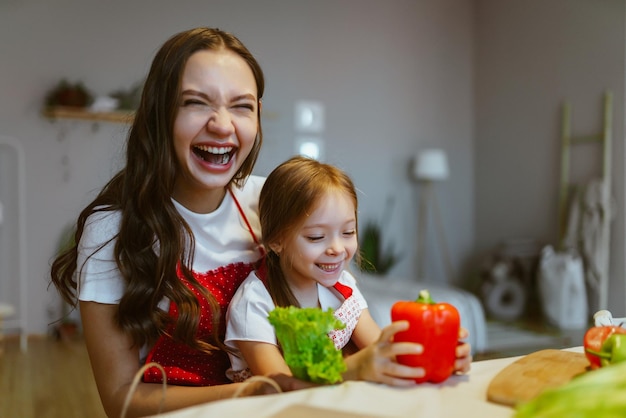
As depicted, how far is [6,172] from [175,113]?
468 centimetres

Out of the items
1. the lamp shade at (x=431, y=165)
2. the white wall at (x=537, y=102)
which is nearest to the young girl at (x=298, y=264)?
the white wall at (x=537, y=102)

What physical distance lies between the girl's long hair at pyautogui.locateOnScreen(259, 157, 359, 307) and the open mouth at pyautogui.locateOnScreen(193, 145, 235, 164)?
114 mm

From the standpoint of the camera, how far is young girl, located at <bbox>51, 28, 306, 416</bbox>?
55.1 inches

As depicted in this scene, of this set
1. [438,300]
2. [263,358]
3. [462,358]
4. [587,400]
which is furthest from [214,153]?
[438,300]

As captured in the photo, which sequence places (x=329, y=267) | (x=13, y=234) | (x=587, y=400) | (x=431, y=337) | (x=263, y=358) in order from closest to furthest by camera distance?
(x=587, y=400) → (x=431, y=337) → (x=263, y=358) → (x=329, y=267) → (x=13, y=234)

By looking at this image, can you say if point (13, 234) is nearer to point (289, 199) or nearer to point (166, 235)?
point (166, 235)

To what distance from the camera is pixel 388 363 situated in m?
0.98

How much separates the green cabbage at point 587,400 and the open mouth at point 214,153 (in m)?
0.91

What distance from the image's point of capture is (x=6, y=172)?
216 inches

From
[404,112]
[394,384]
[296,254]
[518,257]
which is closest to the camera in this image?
[394,384]

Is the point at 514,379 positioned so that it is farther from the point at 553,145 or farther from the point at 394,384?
the point at 553,145

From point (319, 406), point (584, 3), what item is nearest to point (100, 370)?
point (319, 406)

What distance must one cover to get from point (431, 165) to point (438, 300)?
2.54 m

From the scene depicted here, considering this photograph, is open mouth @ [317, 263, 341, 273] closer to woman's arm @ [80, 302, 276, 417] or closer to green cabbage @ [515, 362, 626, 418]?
woman's arm @ [80, 302, 276, 417]
